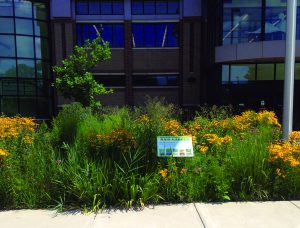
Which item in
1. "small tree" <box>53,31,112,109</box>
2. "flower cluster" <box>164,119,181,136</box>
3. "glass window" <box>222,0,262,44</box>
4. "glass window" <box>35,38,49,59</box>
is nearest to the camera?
"flower cluster" <box>164,119,181,136</box>

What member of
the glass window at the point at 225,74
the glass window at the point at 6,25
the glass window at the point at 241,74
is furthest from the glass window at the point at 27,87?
the glass window at the point at 241,74

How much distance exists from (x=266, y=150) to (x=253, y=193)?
86 cm

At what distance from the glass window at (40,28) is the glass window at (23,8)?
2.82 ft

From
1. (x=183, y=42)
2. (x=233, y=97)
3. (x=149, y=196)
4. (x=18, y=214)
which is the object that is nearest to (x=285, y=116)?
(x=149, y=196)

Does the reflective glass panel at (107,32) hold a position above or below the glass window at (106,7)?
below

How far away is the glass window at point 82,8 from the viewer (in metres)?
25.5

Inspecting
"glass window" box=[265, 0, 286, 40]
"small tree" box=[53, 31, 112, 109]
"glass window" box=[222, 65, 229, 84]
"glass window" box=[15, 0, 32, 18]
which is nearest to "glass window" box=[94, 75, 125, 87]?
"glass window" box=[15, 0, 32, 18]

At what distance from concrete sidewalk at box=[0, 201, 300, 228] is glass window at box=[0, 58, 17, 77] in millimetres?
20676

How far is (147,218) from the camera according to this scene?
14.5ft

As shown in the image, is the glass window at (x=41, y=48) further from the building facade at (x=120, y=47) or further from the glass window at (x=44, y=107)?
the glass window at (x=44, y=107)

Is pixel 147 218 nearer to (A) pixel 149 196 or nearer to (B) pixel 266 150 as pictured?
(A) pixel 149 196

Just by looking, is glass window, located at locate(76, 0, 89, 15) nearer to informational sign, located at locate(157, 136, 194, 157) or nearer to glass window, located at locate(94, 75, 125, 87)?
glass window, located at locate(94, 75, 125, 87)

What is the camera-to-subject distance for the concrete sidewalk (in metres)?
4.23

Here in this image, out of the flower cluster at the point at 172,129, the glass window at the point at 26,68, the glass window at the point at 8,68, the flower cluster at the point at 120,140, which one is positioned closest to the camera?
the flower cluster at the point at 120,140
